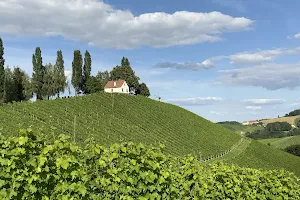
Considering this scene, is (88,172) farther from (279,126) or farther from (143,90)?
(279,126)

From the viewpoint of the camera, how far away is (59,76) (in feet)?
269

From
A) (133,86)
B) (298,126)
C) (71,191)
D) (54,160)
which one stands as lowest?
(298,126)

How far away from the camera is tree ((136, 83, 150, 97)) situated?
10019 cm

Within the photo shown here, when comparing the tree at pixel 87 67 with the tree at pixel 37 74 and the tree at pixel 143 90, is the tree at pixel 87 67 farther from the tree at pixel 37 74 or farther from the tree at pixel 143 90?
the tree at pixel 143 90

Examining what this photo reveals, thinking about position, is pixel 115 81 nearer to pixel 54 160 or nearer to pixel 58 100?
pixel 58 100

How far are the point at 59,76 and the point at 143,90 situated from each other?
2743cm

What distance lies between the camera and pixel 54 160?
708 cm

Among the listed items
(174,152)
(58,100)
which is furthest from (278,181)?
(58,100)

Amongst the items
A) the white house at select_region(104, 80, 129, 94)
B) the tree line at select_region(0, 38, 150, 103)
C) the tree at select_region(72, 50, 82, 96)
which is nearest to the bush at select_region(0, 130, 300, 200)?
the tree line at select_region(0, 38, 150, 103)

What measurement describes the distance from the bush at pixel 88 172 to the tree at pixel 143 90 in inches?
3491

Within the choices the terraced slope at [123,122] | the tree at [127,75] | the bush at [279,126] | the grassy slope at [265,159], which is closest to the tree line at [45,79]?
the tree at [127,75]

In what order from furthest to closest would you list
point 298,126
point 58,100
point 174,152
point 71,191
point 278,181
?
point 298,126 → point 58,100 → point 174,152 → point 278,181 → point 71,191

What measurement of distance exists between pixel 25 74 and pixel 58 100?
28071 millimetres

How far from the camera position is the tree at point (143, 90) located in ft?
329
